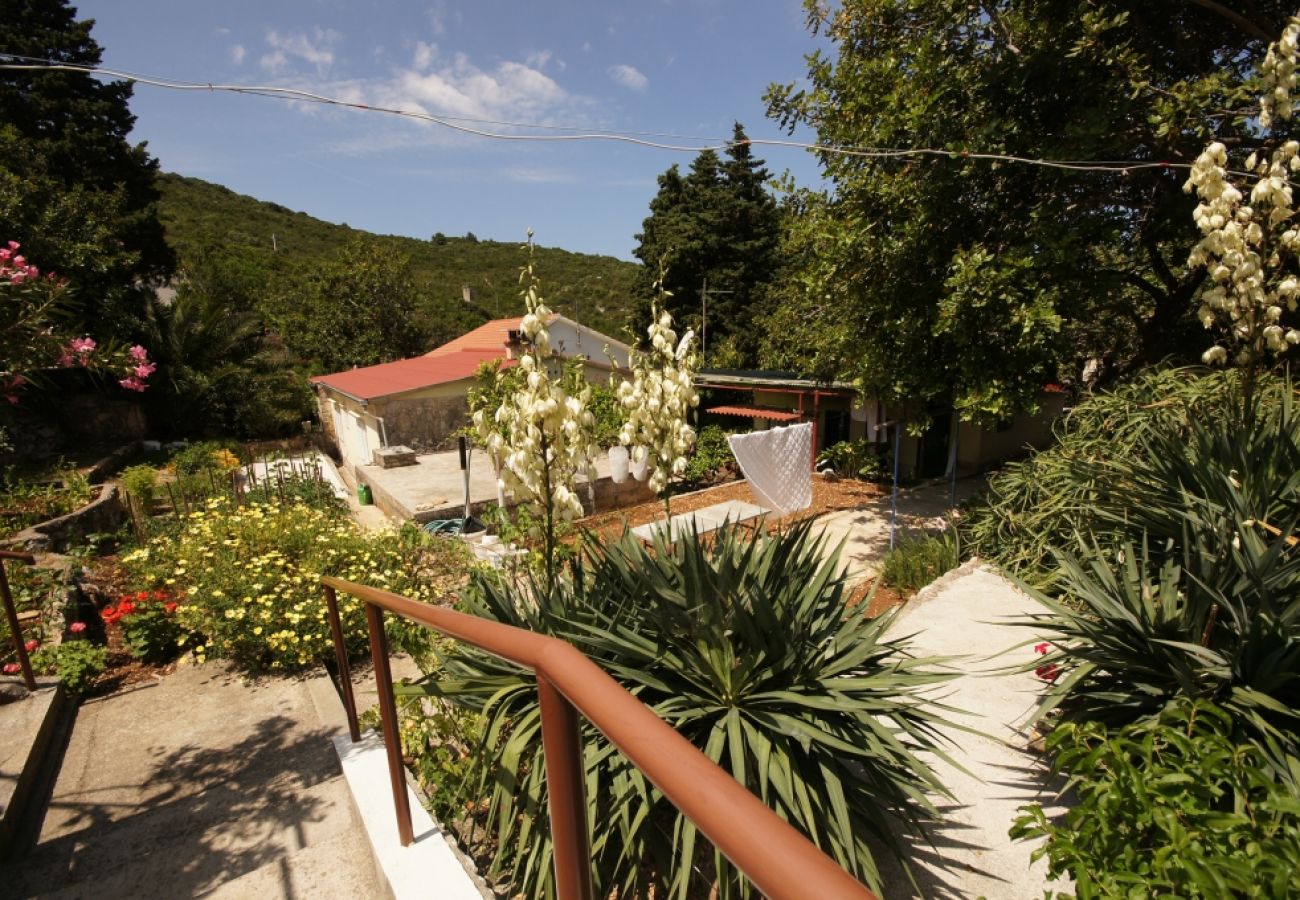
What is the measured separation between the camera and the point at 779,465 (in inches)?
444

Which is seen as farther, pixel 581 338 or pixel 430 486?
pixel 581 338

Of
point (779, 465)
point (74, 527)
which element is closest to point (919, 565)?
point (779, 465)

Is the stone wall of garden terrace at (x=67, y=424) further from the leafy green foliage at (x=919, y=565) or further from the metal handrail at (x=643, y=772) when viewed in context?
the metal handrail at (x=643, y=772)

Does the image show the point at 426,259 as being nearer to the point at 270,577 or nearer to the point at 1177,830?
the point at 270,577

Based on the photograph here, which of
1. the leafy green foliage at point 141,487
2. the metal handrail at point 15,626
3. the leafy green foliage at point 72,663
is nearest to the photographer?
the metal handrail at point 15,626

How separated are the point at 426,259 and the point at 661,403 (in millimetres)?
56241

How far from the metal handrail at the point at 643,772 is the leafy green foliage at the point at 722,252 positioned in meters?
29.6

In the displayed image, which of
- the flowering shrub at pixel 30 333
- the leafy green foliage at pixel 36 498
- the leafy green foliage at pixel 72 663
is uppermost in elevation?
the flowering shrub at pixel 30 333

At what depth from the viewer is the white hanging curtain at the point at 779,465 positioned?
1083cm

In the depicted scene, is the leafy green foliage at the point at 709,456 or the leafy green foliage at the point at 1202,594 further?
the leafy green foliage at the point at 709,456

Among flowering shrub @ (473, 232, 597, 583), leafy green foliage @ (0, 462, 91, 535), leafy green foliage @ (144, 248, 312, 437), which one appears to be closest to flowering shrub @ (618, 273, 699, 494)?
flowering shrub @ (473, 232, 597, 583)

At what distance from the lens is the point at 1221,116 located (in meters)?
6.28

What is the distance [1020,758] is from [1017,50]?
25.7 ft

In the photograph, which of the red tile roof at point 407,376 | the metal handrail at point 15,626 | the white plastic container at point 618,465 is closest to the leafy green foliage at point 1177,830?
the metal handrail at point 15,626
